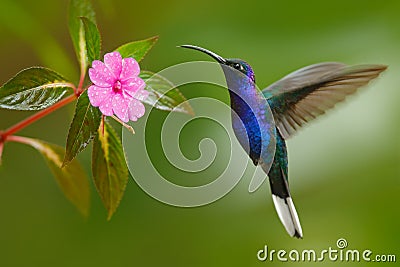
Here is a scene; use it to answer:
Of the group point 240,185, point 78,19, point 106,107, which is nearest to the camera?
point 106,107

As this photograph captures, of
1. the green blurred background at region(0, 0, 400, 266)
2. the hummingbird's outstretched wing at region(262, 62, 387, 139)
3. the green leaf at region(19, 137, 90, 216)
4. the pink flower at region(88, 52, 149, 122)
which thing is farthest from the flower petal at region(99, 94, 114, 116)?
the green blurred background at region(0, 0, 400, 266)

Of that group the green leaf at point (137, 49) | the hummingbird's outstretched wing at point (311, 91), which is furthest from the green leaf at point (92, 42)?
the hummingbird's outstretched wing at point (311, 91)

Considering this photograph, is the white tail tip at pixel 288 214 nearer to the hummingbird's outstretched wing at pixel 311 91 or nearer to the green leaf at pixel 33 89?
the hummingbird's outstretched wing at pixel 311 91

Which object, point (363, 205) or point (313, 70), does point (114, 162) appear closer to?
point (313, 70)

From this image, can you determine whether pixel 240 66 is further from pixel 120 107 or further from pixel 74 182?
pixel 74 182

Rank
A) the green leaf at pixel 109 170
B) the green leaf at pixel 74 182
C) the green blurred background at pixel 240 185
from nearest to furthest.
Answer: the green leaf at pixel 109 170 < the green leaf at pixel 74 182 < the green blurred background at pixel 240 185

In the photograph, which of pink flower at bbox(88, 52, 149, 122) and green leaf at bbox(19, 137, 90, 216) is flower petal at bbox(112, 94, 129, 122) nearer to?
pink flower at bbox(88, 52, 149, 122)

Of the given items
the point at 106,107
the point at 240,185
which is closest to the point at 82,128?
the point at 106,107
